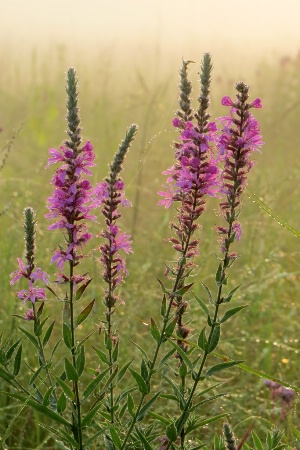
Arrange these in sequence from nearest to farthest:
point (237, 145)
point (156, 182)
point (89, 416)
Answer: point (237, 145) < point (89, 416) < point (156, 182)

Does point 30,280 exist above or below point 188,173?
below

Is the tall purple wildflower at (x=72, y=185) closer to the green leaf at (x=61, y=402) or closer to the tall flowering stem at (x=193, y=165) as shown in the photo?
the tall flowering stem at (x=193, y=165)

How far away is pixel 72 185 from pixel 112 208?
14 cm

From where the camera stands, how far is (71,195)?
1582 mm

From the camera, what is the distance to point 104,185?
165 cm

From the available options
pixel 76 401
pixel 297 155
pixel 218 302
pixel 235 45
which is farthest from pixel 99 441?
pixel 235 45

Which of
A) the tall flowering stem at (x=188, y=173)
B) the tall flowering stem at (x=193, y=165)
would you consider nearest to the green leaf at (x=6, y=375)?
the tall flowering stem at (x=188, y=173)

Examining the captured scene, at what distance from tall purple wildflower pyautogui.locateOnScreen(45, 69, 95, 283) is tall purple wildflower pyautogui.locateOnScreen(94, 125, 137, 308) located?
0.04 m

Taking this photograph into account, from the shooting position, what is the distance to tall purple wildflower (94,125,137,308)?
5.30 ft

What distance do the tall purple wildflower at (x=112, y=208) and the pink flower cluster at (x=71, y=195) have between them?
0.04 metres

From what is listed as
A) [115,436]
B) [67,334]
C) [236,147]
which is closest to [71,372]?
[67,334]

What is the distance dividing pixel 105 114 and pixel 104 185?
473 centimetres

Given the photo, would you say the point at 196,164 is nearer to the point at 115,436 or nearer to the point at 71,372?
the point at 71,372

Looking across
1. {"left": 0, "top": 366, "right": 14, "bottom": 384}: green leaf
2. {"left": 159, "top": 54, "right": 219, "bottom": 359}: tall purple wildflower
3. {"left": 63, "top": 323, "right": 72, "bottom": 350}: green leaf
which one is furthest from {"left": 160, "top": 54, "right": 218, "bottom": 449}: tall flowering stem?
{"left": 0, "top": 366, "right": 14, "bottom": 384}: green leaf
